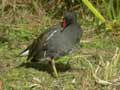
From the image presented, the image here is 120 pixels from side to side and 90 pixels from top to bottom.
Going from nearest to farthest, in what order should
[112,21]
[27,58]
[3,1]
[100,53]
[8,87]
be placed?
[8,87] → [27,58] → [100,53] → [112,21] → [3,1]

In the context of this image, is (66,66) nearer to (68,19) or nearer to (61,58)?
(61,58)

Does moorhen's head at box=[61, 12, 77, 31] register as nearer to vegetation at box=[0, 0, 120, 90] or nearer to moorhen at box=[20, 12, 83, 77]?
moorhen at box=[20, 12, 83, 77]

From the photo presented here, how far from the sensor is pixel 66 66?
19.9 ft

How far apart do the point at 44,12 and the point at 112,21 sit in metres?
1.37

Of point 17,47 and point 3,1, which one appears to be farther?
point 3,1

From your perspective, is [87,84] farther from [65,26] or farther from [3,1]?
[3,1]

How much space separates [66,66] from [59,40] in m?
0.75

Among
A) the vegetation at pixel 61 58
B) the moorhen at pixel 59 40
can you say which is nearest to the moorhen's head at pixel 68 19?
the moorhen at pixel 59 40

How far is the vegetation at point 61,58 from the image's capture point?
5488 millimetres

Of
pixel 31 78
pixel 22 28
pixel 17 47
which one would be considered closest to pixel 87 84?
pixel 31 78

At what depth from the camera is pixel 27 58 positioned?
588 centimetres

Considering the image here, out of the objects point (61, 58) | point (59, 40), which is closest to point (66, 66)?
point (61, 58)

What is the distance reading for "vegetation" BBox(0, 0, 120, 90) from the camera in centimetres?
549

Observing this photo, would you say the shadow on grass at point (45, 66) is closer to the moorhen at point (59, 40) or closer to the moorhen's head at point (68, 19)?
the moorhen at point (59, 40)
